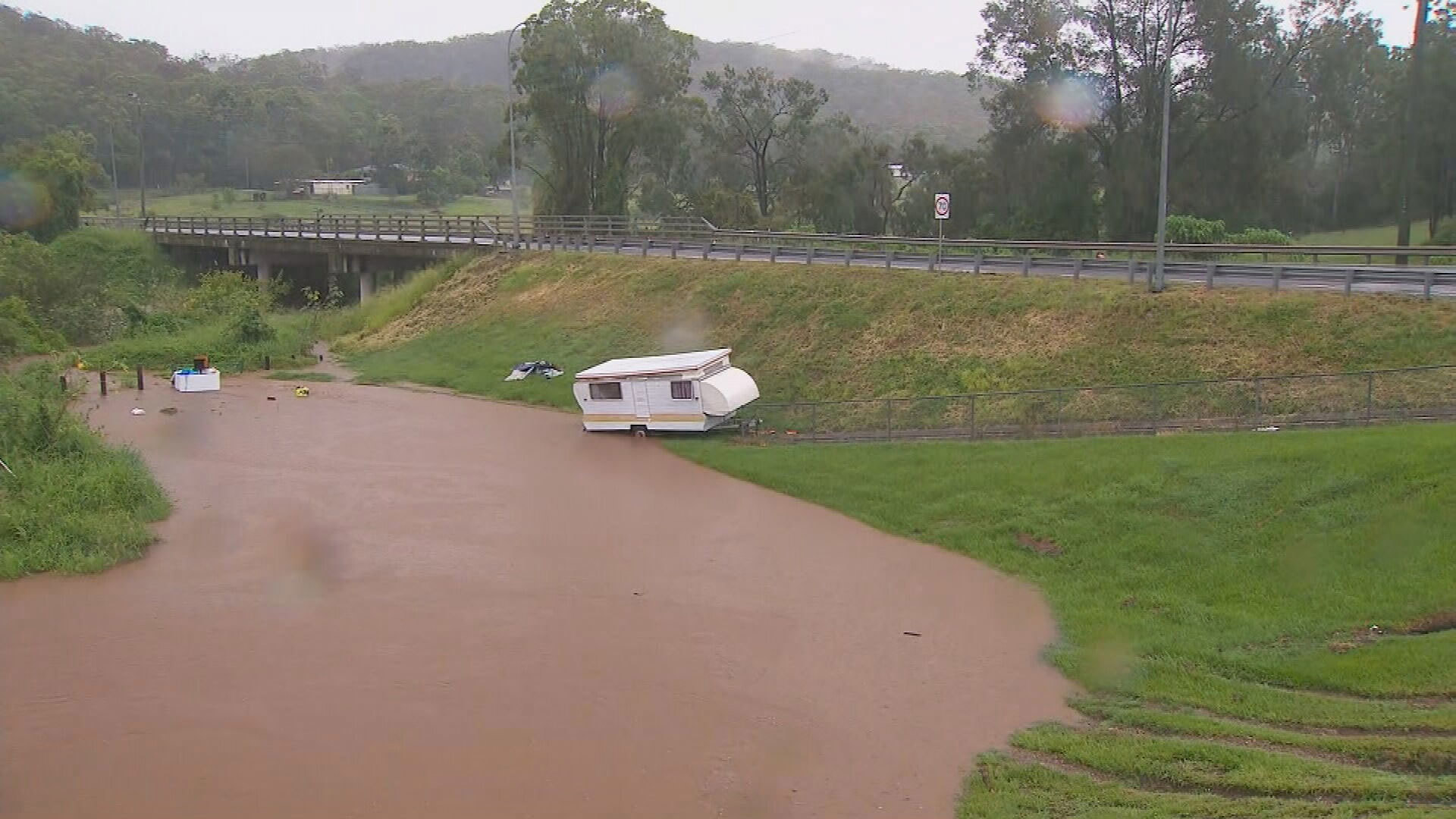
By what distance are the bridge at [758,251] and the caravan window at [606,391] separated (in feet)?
33.9

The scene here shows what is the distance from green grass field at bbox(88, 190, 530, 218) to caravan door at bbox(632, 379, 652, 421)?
78987mm

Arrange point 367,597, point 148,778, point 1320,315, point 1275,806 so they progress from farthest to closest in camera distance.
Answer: point 1320,315 → point 367,597 → point 148,778 → point 1275,806

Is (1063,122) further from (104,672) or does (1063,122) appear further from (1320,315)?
(104,672)

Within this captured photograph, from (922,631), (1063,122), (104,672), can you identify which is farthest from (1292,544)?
(1063,122)

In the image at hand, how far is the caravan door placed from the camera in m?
27.7

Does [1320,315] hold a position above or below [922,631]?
above

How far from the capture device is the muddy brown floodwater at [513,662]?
11.5 meters

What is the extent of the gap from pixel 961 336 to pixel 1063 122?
26012 millimetres

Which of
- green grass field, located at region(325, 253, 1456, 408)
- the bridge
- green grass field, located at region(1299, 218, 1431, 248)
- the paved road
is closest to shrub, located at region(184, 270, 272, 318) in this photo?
the bridge

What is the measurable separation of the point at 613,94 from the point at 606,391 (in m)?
33.1

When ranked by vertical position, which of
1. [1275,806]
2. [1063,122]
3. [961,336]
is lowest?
[1275,806]

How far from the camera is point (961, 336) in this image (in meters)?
29.1

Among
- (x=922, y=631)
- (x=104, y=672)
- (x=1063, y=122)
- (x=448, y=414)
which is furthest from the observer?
(x=1063, y=122)

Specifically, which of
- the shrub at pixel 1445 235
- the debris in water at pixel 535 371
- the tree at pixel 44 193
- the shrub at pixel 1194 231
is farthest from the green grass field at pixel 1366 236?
the tree at pixel 44 193
